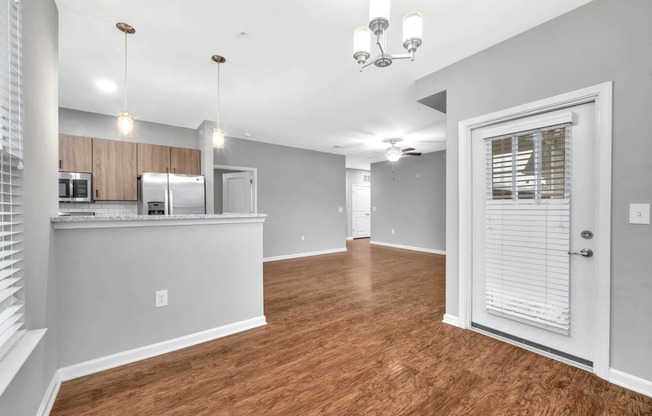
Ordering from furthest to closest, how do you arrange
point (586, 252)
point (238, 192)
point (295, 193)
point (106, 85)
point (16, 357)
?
point (295, 193), point (238, 192), point (106, 85), point (586, 252), point (16, 357)

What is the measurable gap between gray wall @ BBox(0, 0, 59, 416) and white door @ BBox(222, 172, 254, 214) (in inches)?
156

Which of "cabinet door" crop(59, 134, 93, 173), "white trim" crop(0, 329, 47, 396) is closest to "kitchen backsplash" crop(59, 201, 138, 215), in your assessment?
"cabinet door" crop(59, 134, 93, 173)

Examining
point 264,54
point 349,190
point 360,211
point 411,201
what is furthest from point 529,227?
point 360,211

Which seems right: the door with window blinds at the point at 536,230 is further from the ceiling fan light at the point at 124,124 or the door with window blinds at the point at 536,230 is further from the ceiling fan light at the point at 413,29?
the ceiling fan light at the point at 124,124

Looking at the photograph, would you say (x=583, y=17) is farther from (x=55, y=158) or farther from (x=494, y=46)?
(x=55, y=158)

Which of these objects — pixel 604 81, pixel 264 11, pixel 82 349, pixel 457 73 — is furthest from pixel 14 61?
pixel 604 81

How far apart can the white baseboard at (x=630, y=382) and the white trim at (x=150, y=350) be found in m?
2.68

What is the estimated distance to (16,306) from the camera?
1.32 m

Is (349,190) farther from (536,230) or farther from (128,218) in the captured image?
(128,218)

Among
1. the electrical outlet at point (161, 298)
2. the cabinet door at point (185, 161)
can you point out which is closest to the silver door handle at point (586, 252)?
the electrical outlet at point (161, 298)

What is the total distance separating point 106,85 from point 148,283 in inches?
98.2

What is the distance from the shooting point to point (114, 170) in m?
4.23

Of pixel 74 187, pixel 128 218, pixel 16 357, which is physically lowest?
pixel 16 357

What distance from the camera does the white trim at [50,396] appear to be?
5.09 ft
